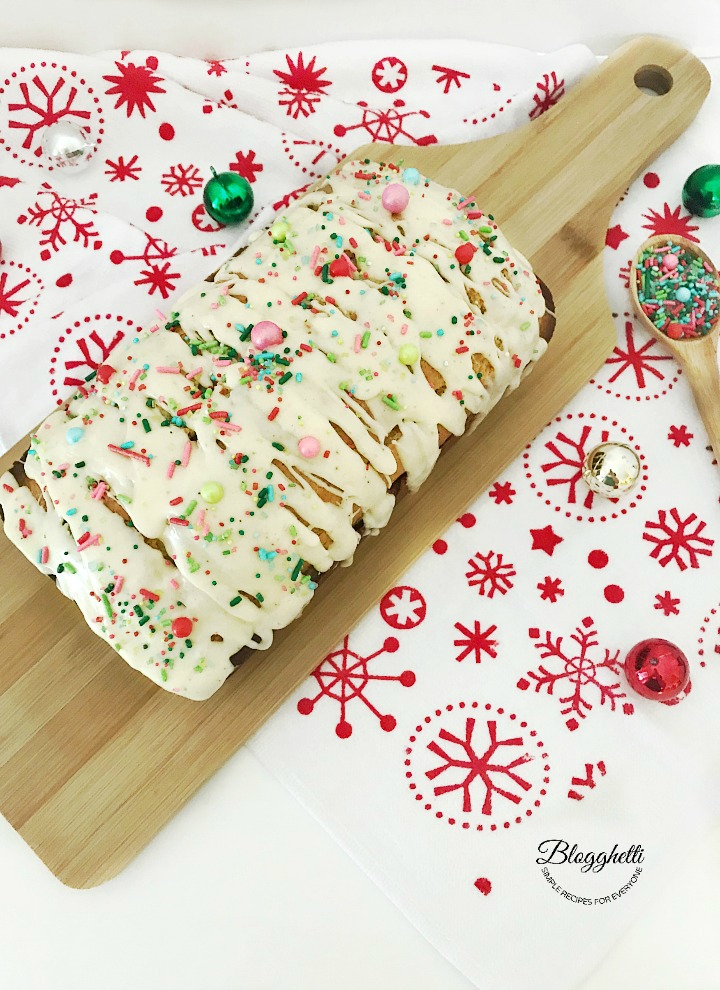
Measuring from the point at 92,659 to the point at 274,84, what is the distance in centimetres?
136

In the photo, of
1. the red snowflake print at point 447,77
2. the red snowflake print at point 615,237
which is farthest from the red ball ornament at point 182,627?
the red snowflake print at point 447,77

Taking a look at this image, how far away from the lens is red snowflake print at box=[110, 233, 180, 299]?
6.06 ft

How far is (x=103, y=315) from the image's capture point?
183cm

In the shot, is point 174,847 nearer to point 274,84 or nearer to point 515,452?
point 515,452

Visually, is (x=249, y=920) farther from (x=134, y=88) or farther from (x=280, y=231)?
(x=134, y=88)

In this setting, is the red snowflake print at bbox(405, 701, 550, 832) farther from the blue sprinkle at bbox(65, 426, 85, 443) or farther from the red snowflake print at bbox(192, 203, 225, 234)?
the red snowflake print at bbox(192, 203, 225, 234)

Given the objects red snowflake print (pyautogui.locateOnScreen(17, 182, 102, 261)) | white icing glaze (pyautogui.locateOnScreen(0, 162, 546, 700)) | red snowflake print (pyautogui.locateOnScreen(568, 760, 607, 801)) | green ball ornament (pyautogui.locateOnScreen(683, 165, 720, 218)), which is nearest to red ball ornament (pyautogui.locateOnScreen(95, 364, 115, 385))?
white icing glaze (pyautogui.locateOnScreen(0, 162, 546, 700))

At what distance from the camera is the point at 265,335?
1459 millimetres

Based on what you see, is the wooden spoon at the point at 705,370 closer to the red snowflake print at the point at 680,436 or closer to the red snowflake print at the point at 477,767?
the red snowflake print at the point at 680,436

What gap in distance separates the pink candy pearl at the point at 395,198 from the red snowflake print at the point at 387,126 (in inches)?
15.9

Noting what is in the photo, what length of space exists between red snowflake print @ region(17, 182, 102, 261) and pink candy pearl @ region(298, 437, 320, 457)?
0.80 metres

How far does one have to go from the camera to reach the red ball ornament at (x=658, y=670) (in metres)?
1.58

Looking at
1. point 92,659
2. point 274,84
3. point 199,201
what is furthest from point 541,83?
point 92,659

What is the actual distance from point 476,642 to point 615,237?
955 millimetres
